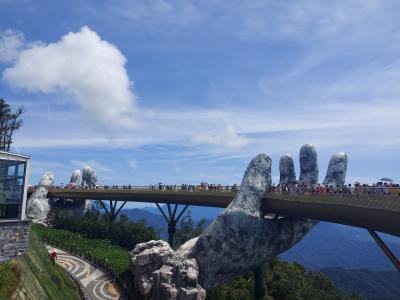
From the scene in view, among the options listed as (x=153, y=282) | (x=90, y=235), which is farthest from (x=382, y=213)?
(x=90, y=235)

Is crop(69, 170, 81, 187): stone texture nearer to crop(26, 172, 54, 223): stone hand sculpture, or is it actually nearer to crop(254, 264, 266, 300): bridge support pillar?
crop(26, 172, 54, 223): stone hand sculpture

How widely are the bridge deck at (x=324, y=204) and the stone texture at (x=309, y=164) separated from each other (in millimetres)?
8226

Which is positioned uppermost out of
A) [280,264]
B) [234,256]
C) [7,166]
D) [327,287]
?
[7,166]

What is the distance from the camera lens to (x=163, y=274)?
36.5 metres

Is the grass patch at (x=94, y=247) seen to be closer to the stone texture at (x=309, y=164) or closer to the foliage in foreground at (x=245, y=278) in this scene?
the foliage in foreground at (x=245, y=278)

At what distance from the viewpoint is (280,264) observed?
55.6 metres

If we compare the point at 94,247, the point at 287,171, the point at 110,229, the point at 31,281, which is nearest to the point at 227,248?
the point at 287,171

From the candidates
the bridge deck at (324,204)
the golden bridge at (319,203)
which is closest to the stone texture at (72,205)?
the golden bridge at (319,203)

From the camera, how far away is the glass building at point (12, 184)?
79.5ft

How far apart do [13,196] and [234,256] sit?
20.7 m

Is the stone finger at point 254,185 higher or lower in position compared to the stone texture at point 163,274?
higher

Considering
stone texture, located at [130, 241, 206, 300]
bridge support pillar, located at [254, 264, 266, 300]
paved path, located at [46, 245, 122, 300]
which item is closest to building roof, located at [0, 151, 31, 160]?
paved path, located at [46, 245, 122, 300]

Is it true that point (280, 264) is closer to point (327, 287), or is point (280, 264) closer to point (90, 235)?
point (327, 287)

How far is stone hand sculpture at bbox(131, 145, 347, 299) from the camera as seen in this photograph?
121ft
